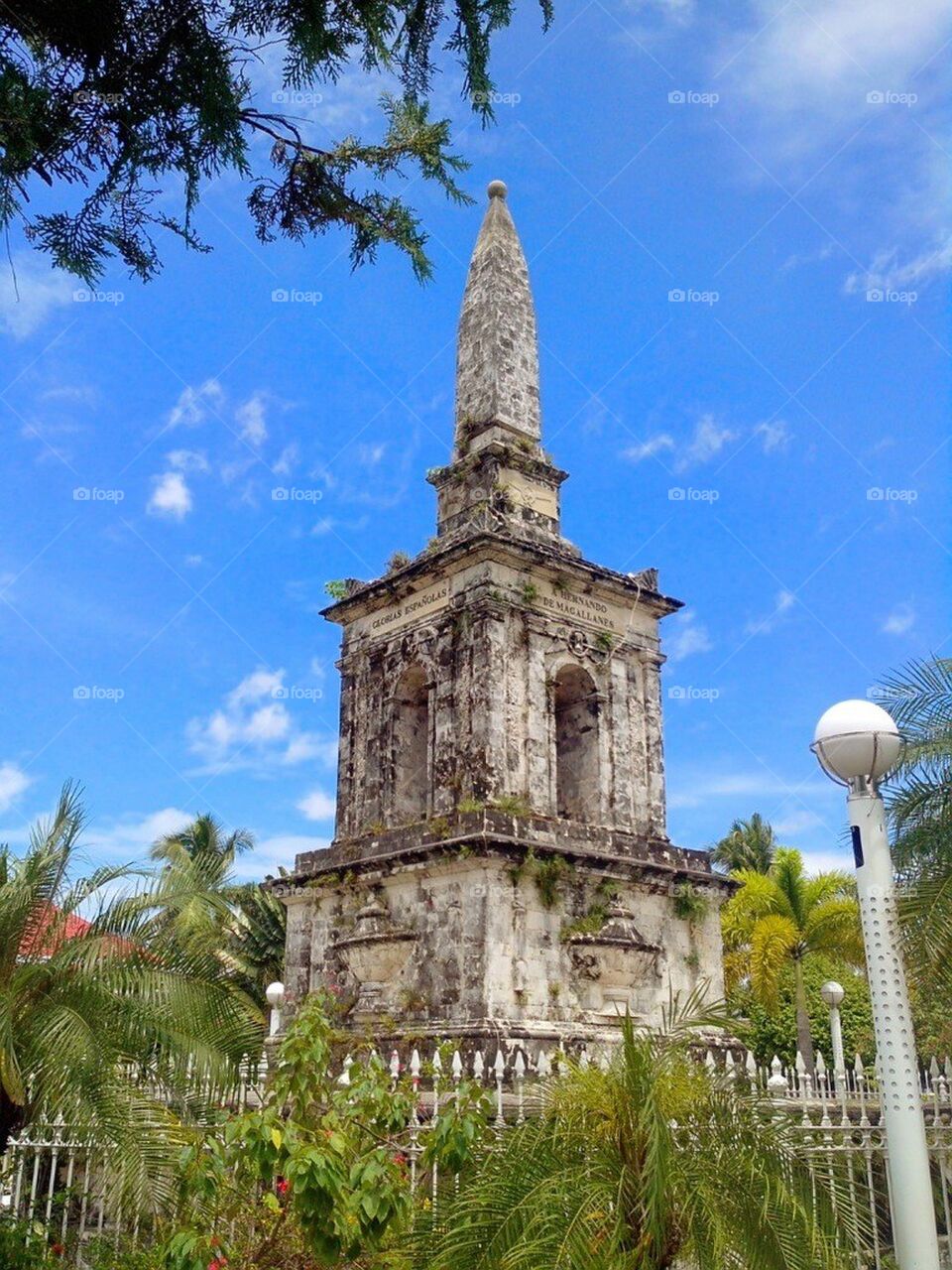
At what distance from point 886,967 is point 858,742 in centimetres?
113

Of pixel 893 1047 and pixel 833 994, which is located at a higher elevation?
pixel 833 994

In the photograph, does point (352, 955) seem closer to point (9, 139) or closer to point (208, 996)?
point (208, 996)

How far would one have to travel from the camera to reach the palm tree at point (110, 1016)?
280 inches

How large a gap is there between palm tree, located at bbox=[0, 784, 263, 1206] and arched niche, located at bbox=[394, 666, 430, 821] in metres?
7.94

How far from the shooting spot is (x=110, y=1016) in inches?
311

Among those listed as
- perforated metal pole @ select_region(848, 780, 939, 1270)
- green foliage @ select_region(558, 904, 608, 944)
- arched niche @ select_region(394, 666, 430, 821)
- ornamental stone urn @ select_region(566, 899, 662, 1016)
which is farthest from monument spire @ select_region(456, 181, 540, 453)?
perforated metal pole @ select_region(848, 780, 939, 1270)

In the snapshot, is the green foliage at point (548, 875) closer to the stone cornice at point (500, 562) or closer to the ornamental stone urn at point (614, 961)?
the ornamental stone urn at point (614, 961)

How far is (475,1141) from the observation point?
5.95m

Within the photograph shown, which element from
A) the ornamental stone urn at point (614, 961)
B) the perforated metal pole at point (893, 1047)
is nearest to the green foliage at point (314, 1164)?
the perforated metal pole at point (893, 1047)

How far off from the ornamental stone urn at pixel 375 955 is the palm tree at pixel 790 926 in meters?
13.3

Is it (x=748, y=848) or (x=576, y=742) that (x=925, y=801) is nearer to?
(x=576, y=742)

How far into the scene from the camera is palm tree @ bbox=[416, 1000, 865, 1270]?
16.4 ft

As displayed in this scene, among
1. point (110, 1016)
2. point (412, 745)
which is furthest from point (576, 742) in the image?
point (110, 1016)

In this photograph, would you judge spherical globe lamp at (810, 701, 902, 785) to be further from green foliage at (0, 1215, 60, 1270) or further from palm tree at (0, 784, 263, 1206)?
green foliage at (0, 1215, 60, 1270)
